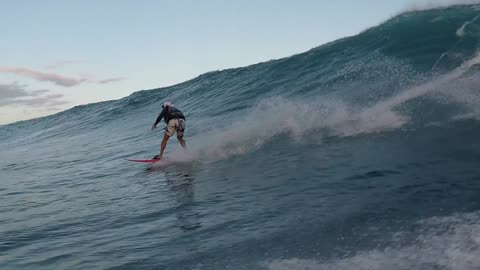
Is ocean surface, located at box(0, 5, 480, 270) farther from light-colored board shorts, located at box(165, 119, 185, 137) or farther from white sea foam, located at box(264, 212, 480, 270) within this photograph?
light-colored board shorts, located at box(165, 119, 185, 137)

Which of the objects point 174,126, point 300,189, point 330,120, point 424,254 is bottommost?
point 424,254

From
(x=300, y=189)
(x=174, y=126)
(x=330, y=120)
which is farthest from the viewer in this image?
(x=174, y=126)

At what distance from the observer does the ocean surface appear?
16.6 ft

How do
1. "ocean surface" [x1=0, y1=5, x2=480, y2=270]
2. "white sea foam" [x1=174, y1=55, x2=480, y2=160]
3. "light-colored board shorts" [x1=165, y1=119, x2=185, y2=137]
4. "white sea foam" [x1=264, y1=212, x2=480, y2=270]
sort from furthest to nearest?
"light-colored board shorts" [x1=165, y1=119, x2=185, y2=137], "white sea foam" [x1=174, y1=55, x2=480, y2=160], "ocean surface" [x1=0, y1=5, x2=480, y2=270], "white sea foam" [x1=264, y1=212, x2=480, y2=270]

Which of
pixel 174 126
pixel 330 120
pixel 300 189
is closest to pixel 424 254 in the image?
pixel 300 189

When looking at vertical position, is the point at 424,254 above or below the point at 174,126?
below

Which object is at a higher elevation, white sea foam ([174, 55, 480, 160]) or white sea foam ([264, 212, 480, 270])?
white sea foam ([174, 55, 480, 160])

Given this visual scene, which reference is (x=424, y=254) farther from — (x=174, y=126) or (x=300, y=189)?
(x=174, y=126)

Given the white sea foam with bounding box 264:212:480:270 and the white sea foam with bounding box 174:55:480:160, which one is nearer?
the white sea foam with bounding box 264:212:480:270

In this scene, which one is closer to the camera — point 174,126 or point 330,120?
point 330,120

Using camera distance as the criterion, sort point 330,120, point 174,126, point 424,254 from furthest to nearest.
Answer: point 174,126 → point 330,120 → point 424,254

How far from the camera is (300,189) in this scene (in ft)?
25.4

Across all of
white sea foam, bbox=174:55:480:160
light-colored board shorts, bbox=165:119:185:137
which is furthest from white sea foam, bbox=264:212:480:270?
light-colored board shorts, bbox=165:119:185:137

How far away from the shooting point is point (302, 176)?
872 centimetres
